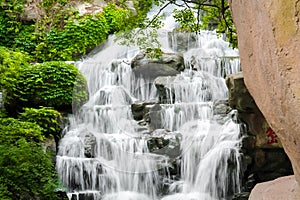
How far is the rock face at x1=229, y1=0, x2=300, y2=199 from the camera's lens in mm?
1758

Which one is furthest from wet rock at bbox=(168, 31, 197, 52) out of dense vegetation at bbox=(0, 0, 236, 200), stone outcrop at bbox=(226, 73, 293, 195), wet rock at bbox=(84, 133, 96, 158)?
stone outcrop at bbox=(226, 73, 293, 195)

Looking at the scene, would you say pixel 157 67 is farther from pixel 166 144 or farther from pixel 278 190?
pixel 278 190

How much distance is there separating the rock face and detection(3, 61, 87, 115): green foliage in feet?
30.6

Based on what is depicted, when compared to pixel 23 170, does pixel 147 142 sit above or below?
above

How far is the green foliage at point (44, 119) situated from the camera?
9.70m

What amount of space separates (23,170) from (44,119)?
8.88 feet

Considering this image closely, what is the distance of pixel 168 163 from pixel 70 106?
11.8 feet

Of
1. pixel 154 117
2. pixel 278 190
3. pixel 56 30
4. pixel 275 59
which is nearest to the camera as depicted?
pixel 275 59

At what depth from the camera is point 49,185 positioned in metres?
7.46

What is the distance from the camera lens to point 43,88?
37.6ft

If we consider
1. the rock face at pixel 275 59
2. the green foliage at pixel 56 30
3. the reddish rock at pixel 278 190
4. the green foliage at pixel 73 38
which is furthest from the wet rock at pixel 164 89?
the rock face at pixel 275 59

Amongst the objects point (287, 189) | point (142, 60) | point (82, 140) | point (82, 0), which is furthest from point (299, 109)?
point (82, 0)

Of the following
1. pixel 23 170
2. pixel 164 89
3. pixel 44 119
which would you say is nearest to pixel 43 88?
pixel 44 119

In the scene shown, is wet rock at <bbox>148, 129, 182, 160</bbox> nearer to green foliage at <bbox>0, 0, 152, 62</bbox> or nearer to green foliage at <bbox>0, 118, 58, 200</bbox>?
green foliage at <bbox>0, 118, 58, 200</bbox>
